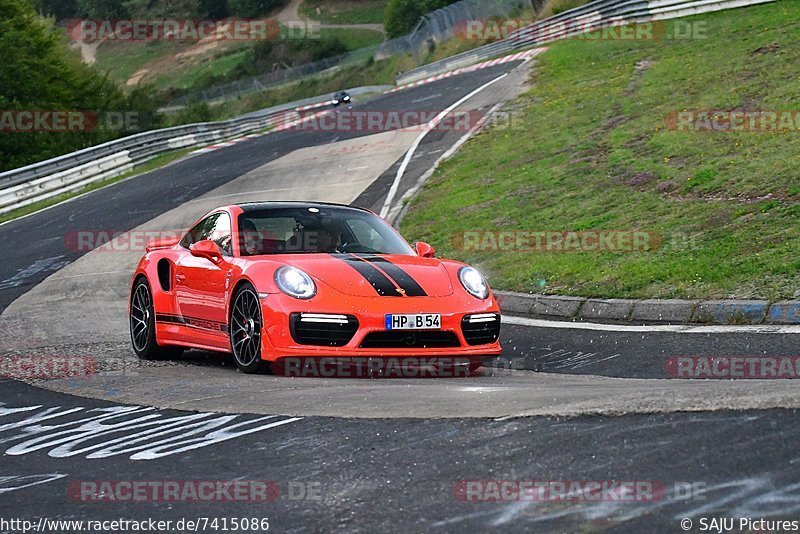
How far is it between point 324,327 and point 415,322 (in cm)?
63

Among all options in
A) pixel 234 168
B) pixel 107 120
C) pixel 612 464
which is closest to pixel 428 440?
pixel 612 464

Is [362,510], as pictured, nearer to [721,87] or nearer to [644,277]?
[644,277]

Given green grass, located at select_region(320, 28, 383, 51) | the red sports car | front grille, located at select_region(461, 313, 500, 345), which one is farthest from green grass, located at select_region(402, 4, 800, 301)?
green grass, located at select_region(320, 28, 383, 51)

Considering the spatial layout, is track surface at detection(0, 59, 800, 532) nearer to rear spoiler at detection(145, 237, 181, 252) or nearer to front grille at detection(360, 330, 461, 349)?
front grille at detection(360, 330, 461, 349)

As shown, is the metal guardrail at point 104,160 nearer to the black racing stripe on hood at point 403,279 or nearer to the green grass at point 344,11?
the black racing stripe on hood at point 403,279

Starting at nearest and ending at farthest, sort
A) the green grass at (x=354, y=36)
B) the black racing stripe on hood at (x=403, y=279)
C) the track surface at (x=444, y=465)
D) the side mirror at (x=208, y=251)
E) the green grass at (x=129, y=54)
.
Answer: the track surface at (x=444, y=465) < the black racing stripe on hood at (x=403, y=279) < the side mirror at (x=208, y=251) < the green grass at (x=354, y=36) < the green grass at (x=129, y=54)

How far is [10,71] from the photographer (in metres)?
42.0

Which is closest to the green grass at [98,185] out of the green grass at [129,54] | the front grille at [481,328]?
the front grille at [481,328]

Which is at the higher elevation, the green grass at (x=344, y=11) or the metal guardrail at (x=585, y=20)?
the green grass at (x=344, y=11)

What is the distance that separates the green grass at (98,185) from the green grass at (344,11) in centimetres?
7441

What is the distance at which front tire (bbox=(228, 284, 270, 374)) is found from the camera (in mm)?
8711

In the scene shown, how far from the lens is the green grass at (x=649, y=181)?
458 inches

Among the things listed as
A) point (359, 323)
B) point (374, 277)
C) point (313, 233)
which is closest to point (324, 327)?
point (359, 323)

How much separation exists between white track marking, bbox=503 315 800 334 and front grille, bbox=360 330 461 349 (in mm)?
2258
